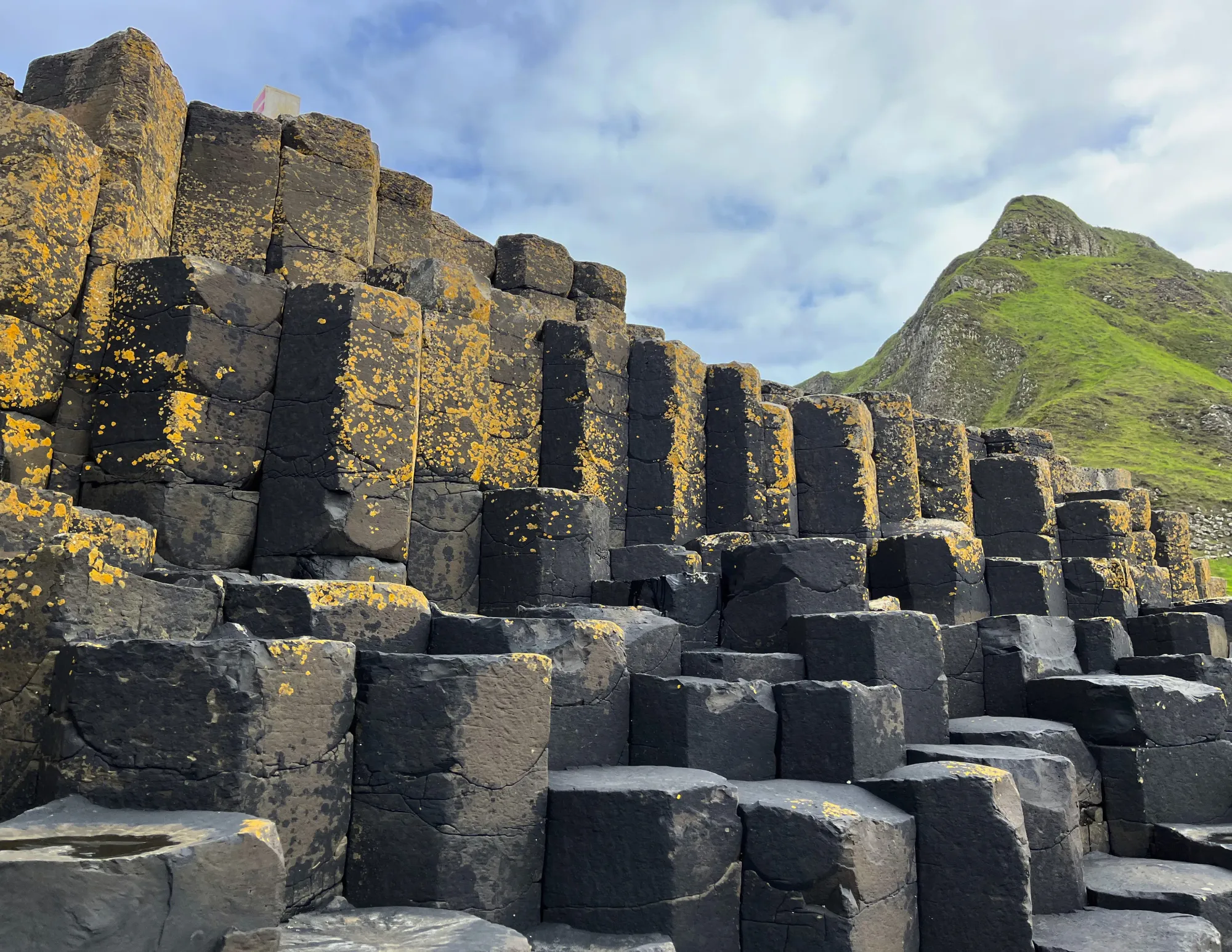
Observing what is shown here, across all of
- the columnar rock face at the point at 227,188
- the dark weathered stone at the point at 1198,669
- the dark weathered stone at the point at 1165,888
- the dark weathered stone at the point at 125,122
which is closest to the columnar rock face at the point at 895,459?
the dark weathered stone at the point at 1198,669

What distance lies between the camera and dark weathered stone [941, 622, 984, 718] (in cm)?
739

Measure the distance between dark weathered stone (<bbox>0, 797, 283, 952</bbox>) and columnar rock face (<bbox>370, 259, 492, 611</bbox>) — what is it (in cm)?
389

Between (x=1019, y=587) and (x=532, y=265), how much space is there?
682 centimetres

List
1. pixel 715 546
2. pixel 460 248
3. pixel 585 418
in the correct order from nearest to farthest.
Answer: pixel 715 546 < pixel 585 418 < pixel 460 248

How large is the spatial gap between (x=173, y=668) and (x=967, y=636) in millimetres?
6426

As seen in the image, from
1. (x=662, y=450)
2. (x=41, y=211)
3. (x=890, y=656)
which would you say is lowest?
(x=890, y=656)

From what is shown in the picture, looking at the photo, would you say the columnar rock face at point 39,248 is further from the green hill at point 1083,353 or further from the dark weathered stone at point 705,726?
the green hill at point 1083,353

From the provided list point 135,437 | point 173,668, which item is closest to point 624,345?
point 135,437

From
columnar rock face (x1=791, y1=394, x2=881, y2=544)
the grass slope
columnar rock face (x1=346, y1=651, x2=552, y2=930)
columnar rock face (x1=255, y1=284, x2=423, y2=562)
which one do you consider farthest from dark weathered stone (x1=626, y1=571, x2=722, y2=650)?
the grass slope

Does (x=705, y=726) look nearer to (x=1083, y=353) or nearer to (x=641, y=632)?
(x=641, y=632)

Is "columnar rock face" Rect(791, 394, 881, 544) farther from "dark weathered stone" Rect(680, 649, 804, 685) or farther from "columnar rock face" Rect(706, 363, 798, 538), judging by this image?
"dark weathered stone" Rect(680, 649, 804, 685)

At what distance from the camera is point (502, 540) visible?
702 cm

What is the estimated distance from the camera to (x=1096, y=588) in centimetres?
951

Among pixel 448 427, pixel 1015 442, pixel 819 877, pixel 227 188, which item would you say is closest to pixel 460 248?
pixel 227 188
